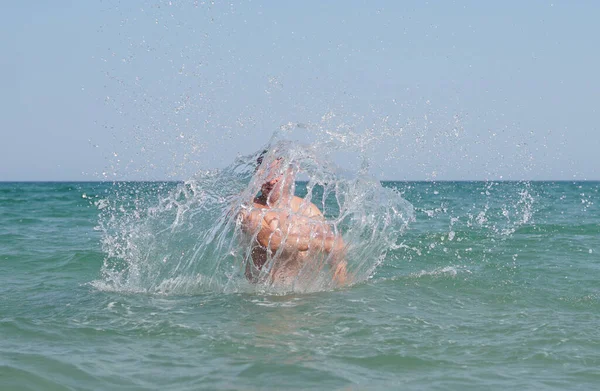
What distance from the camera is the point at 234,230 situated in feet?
22.0

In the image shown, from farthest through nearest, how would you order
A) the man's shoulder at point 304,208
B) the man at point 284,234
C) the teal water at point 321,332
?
the man's shoulder at point 304,208 → the man at point 284,234 → the teal water at point 321,332

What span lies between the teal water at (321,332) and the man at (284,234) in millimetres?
307

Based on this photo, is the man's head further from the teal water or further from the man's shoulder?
the teal water

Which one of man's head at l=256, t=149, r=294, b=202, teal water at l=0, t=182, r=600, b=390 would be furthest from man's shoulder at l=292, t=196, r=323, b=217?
teal water at l=0, t=182, r=600, b=390

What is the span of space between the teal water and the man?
31cm

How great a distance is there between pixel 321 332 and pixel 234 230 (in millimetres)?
2026

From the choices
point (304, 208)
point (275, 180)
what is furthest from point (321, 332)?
point (275, 180)

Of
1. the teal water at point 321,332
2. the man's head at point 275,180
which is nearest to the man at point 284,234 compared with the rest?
the man's head at point 275,180

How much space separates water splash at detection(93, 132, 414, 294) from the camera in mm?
6719

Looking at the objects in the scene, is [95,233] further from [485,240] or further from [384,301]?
[384,301]

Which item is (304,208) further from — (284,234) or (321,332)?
(321,332)

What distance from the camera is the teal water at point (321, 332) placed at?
3953 mm

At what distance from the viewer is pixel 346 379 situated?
12.7 feet

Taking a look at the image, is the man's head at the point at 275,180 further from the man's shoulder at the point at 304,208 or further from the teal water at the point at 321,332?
the teal water at the point at 321,332
